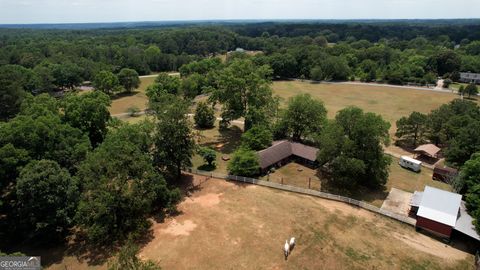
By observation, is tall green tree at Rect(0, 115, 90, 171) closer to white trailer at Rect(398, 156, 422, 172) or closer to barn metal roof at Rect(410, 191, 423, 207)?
barn metal roof at Rect(410, 191, 423, 207)

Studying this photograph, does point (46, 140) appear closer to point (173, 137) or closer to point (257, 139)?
point (173, 137)

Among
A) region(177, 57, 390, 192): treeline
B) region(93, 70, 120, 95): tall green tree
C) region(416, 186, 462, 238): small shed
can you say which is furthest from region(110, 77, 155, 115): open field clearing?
region(416, 186, 462, 238): small shed

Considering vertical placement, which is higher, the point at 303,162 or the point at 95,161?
the point at 95,161

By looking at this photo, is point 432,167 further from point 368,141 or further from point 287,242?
point 287,242

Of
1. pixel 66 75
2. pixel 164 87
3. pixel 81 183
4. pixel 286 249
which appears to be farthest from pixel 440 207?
pixel 66 75

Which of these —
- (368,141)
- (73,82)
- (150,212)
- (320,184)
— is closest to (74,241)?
(150,212)

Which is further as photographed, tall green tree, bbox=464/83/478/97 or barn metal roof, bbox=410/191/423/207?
tall green tree, bbox=464/83/478/97

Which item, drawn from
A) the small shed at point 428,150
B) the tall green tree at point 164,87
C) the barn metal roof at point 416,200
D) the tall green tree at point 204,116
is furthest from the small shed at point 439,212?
the tall green tree at point 164,87
